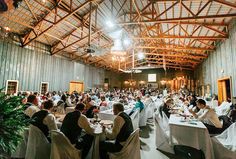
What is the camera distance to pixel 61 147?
2.18m

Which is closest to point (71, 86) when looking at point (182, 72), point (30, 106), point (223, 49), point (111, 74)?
point (111, 74)

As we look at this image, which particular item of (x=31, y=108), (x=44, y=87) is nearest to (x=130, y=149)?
(x=31, y=108)

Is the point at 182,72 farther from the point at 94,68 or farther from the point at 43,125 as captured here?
the point at 43,125

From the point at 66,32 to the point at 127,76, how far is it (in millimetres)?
14854

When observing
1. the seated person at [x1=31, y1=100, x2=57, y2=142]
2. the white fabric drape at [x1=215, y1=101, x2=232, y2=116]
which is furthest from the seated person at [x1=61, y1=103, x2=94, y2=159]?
the white fabric drape at [x1=215, y1=101, x2=232, y2=116]

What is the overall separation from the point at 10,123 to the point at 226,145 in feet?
11.3

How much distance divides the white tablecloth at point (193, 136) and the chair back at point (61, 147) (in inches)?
86.4

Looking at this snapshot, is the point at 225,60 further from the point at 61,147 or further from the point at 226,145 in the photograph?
the point at 61,147

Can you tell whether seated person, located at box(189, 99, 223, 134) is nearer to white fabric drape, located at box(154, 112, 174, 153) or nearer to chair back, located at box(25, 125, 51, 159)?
white fabric drape, located at box(154, 112, 174, 153)

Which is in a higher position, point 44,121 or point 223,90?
point 223,90

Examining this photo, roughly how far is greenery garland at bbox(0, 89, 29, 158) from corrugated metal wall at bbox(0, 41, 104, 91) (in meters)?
9.53

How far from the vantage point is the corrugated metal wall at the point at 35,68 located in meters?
8.85

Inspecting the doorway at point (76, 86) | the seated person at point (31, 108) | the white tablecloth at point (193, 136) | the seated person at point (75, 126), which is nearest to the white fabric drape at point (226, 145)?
the white tablecloth at point (193, 136)

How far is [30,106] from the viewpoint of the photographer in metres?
3.14
